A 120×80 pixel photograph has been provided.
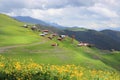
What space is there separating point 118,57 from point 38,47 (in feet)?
129

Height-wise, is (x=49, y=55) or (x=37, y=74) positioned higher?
(x=37, y=74)

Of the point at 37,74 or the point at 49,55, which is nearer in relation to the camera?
the point at 37,74

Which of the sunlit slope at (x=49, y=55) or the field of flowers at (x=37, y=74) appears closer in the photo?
the field of flowers at (x=37, y=74)

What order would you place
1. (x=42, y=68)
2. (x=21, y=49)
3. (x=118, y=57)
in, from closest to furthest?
(x=42, y=68) < (x=21, y=49) < (x=118, y=57)

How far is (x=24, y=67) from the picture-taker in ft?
84.6

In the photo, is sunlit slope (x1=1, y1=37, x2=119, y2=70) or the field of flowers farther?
sunlit slope (x1=1, y1=37, x2=119, y2=70)

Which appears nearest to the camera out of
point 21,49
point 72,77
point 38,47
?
point 72,77

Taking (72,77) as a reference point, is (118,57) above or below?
below

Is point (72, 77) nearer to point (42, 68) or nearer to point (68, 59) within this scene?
point (42, 68)

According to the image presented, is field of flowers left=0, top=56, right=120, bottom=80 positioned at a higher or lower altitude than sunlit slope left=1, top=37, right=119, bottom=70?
higher

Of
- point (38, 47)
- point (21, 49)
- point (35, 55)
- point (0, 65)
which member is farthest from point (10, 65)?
point (38, 47)

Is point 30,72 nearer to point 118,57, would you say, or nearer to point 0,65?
point 0,65

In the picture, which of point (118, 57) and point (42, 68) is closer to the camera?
point (42, 68)

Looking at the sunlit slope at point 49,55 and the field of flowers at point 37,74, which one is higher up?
the field of flowers at point 37,74
